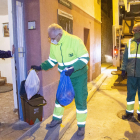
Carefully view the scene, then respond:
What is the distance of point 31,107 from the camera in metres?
3.47

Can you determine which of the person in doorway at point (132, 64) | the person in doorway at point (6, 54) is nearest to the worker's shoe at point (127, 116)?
the person in doorway at point (132, 64)

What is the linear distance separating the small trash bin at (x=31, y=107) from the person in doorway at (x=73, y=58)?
0.46m

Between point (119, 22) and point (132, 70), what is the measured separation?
5343mm

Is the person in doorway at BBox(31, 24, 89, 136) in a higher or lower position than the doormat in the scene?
higher

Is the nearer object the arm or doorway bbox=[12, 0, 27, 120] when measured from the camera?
the arm

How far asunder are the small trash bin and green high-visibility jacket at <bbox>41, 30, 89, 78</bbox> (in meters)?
0.93

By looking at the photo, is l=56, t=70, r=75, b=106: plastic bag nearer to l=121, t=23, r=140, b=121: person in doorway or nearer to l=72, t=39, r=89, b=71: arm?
l=72, t=39, r=89, b=71: arm

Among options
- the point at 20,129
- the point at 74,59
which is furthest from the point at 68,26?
the point at 20,129

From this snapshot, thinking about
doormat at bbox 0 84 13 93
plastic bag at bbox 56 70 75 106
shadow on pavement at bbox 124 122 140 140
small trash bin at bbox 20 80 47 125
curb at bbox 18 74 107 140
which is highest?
plastic bag at bbox 56 70 75 106

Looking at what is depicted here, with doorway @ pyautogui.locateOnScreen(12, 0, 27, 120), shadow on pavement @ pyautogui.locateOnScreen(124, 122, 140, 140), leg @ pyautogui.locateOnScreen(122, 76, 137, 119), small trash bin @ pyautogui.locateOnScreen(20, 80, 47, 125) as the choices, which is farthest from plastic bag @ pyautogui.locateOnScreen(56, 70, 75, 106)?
leg @ pyautogui.locateOnScreen(122, 76, 137, 119)

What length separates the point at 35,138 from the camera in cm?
313

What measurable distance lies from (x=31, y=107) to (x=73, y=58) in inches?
51.3

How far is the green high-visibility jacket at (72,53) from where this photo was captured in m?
2.94

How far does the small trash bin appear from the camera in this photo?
3461 mm
